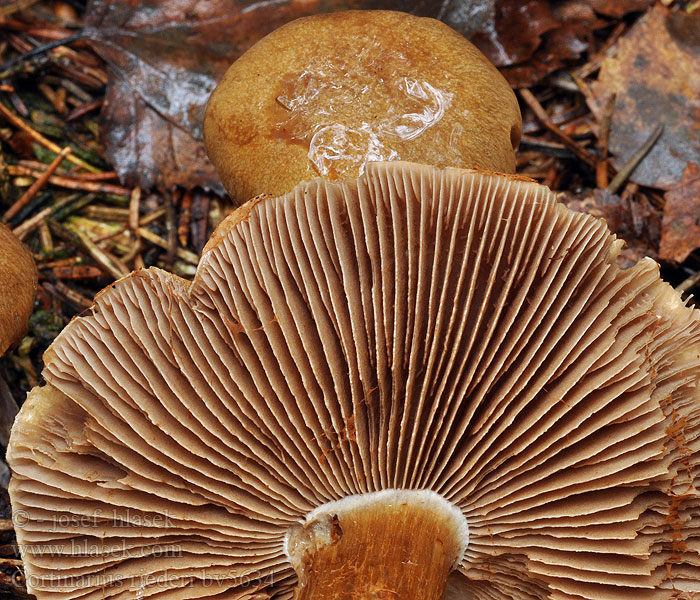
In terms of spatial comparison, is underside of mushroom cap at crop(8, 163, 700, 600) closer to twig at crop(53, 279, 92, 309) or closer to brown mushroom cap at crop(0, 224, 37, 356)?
brown mushroom cap at crop(0, 224, 37, 356)

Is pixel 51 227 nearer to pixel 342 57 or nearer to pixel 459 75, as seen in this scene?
pixel 342 57

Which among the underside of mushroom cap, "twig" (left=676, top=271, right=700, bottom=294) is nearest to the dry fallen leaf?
"twig" (left=676, top=271, right=700, bottom=294)

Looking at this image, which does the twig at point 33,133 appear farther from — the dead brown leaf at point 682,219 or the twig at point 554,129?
the dead brown leaf at point 682,219

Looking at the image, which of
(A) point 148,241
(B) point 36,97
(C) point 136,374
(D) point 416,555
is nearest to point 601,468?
(D) point 416,555

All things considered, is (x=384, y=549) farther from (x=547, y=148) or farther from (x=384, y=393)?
(x=547, y=148)

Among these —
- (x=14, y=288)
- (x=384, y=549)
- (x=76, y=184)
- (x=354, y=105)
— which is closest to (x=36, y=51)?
(x=76, y=184)

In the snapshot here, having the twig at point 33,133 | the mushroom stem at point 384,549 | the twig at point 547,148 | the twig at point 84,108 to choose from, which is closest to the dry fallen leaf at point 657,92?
the twig at point 547,148
